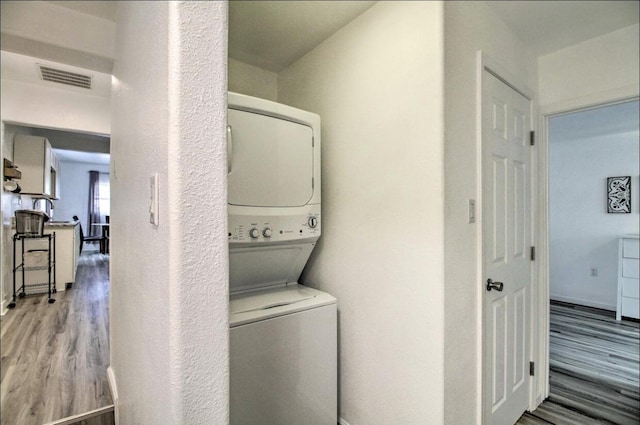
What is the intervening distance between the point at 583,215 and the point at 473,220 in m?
3.88

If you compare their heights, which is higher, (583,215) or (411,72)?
(411,72)

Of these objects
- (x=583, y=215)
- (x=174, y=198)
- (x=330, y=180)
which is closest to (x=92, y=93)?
(x=174, y=198)

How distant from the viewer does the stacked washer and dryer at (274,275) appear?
1.34 metres

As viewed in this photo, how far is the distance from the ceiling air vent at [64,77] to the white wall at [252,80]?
113 cm

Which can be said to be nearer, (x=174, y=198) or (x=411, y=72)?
(x=174, y=198)

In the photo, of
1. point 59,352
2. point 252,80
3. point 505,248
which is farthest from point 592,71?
point 59,352

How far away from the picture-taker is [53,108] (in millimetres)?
825

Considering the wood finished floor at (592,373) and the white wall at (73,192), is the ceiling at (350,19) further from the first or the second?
the wood finished floor at (592,373)

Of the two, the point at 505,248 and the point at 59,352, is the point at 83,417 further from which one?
the point at 505,248

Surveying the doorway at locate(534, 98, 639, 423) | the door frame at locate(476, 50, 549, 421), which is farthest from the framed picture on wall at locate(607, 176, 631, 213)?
the door frame at locate(476, 50, 549, 421)

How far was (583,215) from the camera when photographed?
4.16 metres

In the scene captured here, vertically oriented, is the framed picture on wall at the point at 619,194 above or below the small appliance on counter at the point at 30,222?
above

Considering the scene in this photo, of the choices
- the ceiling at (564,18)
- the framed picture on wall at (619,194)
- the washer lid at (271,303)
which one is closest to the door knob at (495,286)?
the washer lid at (271,303)

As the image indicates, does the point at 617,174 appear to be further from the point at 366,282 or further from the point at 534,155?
the point at 366,282
